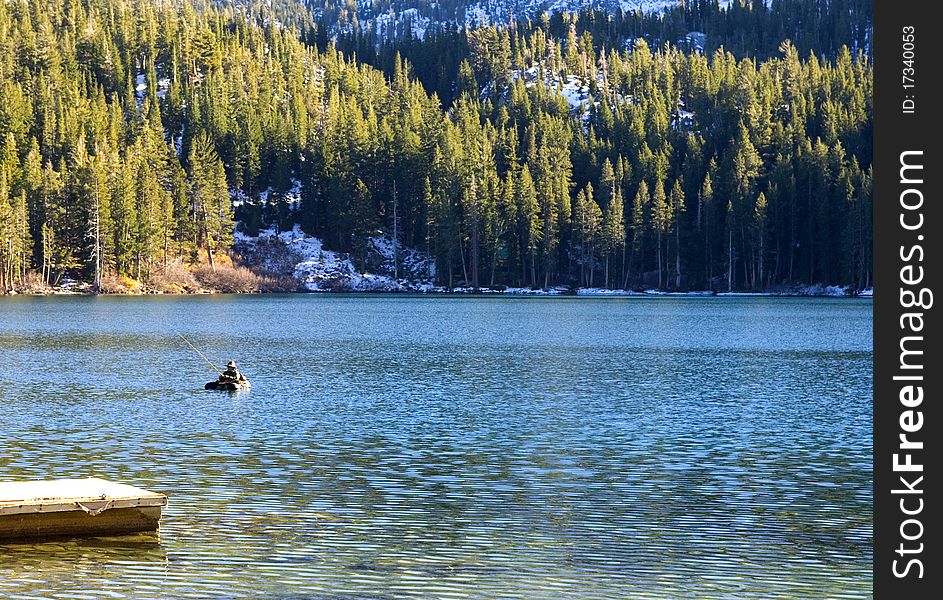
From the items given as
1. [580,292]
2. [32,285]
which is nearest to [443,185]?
[580,292]

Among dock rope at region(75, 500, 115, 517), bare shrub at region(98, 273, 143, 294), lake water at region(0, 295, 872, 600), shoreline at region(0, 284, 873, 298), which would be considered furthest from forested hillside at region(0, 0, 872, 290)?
dock rope at region(75, 500, 115, 517)

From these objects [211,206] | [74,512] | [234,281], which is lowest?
[74,512]

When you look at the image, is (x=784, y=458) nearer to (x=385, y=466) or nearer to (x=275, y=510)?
(x=385, y=466)

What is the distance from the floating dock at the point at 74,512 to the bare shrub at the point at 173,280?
127 meters

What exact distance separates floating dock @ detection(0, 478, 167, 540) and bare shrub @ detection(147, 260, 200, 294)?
127m

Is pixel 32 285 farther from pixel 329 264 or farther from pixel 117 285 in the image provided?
pixel 329 264

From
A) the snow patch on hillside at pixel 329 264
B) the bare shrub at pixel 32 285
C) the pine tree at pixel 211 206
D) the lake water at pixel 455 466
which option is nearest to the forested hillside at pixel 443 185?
the pine tree at pixel 211 206

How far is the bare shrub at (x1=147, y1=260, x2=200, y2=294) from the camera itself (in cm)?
14625

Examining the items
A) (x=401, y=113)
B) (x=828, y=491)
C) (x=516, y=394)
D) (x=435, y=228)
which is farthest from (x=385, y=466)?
(x=401, y=113)

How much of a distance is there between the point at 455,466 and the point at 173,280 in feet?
406

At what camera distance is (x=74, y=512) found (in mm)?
21500

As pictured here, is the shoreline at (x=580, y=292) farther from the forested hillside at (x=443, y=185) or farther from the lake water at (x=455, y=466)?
the lake water at (x=455, y=466)

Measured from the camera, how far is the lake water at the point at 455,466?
19672 millimetres

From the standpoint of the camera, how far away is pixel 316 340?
71.7 metres
